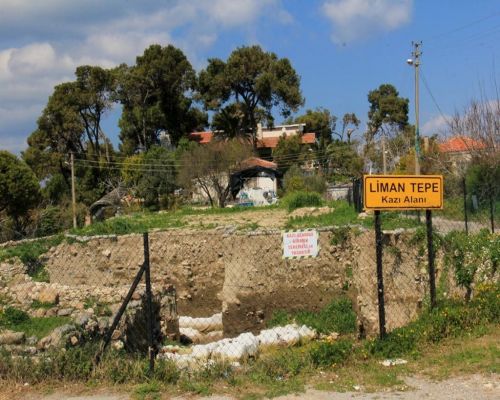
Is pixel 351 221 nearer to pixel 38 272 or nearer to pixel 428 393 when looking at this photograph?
pixel 38 272

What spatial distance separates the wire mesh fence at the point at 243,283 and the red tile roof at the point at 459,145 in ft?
29.9

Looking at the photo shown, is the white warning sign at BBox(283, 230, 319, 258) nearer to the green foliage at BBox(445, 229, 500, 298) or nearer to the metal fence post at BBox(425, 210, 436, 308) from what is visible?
the metal fence post at BBox(425, 210, 436, 308)

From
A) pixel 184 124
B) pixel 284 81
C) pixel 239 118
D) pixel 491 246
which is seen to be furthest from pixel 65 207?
pixel 491 246

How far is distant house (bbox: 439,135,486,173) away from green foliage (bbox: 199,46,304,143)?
63.0 ft

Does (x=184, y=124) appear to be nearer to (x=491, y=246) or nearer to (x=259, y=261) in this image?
(x=259, y=261)

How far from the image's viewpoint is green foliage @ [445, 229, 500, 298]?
1047 centimetres

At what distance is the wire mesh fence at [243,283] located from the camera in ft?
35.2

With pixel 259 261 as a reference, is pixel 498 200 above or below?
above

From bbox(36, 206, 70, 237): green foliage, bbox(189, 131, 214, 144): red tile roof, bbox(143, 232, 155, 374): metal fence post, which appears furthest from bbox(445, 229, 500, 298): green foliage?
bbox(189, 131, 214, 144): red tile roof

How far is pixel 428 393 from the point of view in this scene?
579 centimetres

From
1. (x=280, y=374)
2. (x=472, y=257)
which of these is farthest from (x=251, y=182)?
(x=280, y=374)

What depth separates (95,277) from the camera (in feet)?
64.1

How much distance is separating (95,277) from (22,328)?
8956 mm

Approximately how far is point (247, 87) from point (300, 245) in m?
44.3
